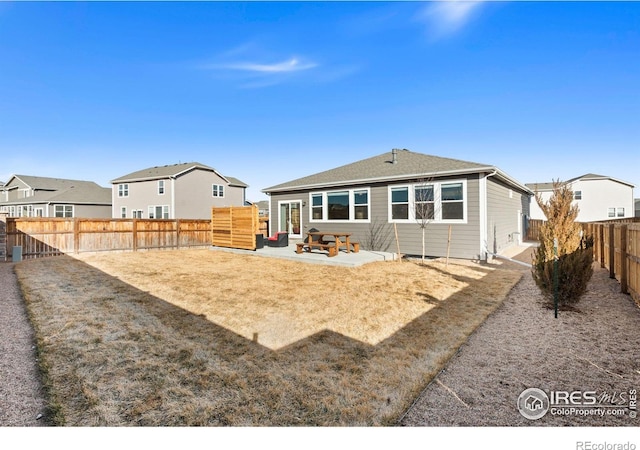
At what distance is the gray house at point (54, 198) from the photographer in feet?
93.1

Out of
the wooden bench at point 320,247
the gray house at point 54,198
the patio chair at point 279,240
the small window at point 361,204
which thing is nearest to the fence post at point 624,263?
the wooden bench at point 320,247

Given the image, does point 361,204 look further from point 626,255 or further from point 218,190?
point 218,190

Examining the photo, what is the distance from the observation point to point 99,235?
45.2 feet

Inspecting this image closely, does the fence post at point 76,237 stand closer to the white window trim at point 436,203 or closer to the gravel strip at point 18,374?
the gravel strip at point 18,374

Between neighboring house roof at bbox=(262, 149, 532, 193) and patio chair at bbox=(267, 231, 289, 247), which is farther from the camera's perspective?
patio chair at bbox=(267, 231, 289, 247)

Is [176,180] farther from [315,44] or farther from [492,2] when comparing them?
[492,2]

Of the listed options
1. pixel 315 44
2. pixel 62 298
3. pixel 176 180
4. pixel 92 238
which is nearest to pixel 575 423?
pixel 62 298

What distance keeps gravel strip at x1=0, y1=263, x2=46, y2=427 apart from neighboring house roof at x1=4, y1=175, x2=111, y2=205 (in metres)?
30.8

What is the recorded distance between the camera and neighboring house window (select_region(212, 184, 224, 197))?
2849 cm

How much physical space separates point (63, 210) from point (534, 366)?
37.8 meters

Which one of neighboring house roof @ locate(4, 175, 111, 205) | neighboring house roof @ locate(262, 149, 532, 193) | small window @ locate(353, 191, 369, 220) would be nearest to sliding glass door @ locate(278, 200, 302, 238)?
neighboring house roof @ locate(262, 149, 532, 193)

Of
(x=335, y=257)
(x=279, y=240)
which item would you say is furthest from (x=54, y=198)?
(x=335, y=257)

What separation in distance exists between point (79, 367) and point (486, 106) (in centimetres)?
1481

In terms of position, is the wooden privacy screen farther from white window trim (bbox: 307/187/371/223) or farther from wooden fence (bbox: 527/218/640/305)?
wooden fence (bbox: 527/218/640/305)
